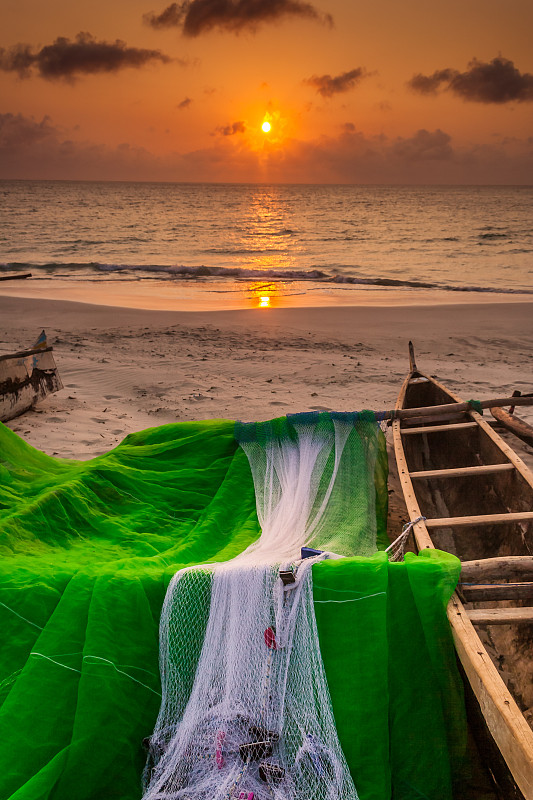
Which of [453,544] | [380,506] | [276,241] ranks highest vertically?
[276,241]

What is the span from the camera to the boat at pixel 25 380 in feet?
21.8

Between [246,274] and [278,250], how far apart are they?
765cm

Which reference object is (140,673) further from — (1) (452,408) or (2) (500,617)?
(1) (452,408)

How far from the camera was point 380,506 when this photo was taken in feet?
Answer: 13.9

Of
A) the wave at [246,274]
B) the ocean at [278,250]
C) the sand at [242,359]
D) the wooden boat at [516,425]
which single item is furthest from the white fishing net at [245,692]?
the wave at [246,274]

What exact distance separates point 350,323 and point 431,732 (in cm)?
1083

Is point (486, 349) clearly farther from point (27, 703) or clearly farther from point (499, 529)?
point (27, 703)

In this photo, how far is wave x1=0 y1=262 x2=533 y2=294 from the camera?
20078 mm

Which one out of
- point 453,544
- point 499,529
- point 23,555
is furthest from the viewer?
point 453,544

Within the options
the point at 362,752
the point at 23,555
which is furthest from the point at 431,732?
the point at 23,555

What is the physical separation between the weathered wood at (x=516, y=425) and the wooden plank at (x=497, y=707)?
311cm

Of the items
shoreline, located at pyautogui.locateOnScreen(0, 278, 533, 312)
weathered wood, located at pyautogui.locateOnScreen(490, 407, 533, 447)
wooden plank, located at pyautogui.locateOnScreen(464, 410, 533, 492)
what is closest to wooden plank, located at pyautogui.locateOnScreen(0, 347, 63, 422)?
wooden plank, located at pyautogui.locateOnScreen(464, 410, 533, 492)

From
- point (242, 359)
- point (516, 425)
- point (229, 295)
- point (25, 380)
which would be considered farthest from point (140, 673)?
point (229, 295)

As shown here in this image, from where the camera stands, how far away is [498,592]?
8.54 ft
